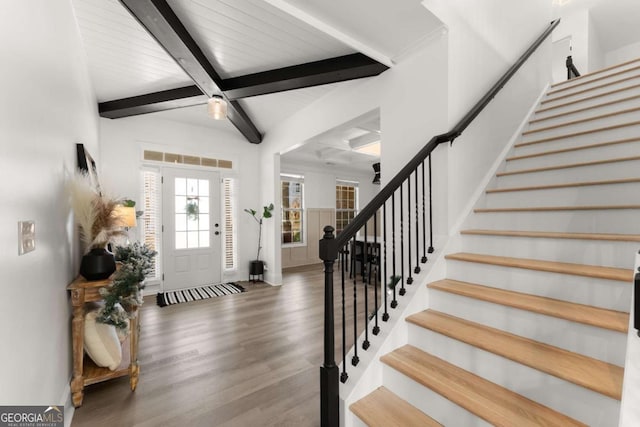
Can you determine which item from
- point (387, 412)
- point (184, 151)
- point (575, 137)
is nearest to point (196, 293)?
point (184, 151)

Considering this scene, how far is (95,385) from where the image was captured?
2121mm

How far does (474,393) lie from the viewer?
1.30 metres

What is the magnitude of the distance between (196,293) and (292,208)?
342 centimetres

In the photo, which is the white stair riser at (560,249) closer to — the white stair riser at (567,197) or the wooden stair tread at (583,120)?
the white stair riser at (567,197)

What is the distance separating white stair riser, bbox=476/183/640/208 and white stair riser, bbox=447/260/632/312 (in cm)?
82

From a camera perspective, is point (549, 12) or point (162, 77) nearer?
point (162, 77)

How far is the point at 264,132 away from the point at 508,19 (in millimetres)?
4043

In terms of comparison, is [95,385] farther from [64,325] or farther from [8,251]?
[8,251]

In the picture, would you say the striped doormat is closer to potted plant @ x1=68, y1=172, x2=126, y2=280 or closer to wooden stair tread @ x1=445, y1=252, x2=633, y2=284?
potted plant @ x1=68, y1=172, x2=126, y2=280

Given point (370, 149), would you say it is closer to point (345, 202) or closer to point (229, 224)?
point (345, 202)

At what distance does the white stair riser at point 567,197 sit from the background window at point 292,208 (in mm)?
5303

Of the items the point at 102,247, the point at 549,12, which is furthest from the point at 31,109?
the point at 549,12

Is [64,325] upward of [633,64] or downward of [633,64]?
downward

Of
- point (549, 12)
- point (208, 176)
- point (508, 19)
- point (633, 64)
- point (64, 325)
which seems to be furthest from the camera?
point (208, 176)
